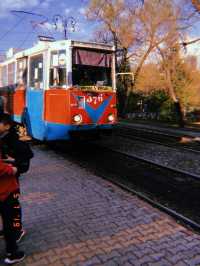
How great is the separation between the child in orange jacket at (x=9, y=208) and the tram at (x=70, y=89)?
6469mm

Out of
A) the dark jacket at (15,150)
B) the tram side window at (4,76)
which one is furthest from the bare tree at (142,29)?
the dark jacket at (15,150)

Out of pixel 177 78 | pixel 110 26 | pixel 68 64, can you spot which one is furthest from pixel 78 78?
pixel 110 26

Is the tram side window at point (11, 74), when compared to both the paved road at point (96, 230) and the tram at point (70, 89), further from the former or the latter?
the paved road at point (96, 230)

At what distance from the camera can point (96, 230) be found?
514 centimetres

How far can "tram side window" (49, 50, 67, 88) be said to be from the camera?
10.5 metres

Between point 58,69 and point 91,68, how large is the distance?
99 centimetres

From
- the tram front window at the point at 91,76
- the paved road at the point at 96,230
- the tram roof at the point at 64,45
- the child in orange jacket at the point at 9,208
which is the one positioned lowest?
the paved road at the point at 96,230

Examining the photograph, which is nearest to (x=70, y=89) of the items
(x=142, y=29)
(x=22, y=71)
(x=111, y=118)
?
(x=111, y=118)

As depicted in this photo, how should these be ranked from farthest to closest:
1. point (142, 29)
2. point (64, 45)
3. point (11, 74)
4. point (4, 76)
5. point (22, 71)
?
point (142, 29), point (4, 76), point (11, 74), point (22, 71), point (64, 45)

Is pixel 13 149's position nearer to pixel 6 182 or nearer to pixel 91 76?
pixel 6 182

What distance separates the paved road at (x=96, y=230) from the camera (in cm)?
432

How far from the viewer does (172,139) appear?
14.9 m

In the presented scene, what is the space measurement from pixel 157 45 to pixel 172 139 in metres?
13.1

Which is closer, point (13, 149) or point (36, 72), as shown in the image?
point (13, 149)
